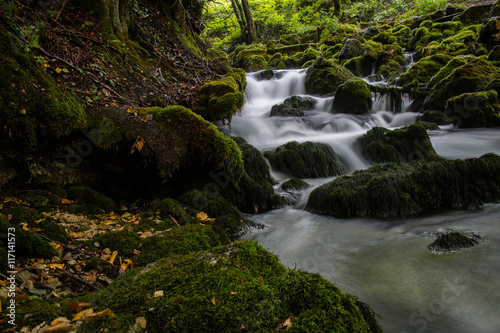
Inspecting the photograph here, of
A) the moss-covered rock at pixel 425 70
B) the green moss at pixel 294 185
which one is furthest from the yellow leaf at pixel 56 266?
the moss-covered rock at pixel 425 70

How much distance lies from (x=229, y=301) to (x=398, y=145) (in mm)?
7341

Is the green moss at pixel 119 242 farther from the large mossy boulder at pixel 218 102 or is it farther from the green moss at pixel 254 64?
the green moss at pixel 254 64

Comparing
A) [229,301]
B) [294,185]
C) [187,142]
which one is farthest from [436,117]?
[229,301]

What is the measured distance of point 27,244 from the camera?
2.33 meters

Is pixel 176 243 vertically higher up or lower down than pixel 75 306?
lower down

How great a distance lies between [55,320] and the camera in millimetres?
1494

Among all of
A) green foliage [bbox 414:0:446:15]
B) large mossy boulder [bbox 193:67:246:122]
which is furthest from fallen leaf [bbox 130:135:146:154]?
green foliage [bbox 414:0:446:15]

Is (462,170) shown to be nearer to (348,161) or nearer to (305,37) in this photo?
(348,161)

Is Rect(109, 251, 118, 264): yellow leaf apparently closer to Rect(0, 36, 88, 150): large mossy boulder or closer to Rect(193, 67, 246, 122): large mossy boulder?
Rect(0, 36, 88, 150): large mossy boulder

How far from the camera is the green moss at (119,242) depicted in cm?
284

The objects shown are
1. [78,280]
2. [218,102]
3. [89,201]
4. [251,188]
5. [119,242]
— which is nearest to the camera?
[78,280]

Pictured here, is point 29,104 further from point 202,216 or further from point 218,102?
point 218,102

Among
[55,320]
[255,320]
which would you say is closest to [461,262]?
[255,320]

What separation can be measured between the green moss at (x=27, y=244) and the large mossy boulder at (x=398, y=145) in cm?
746
